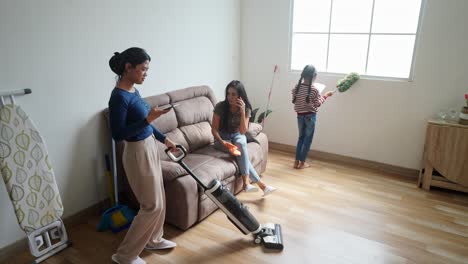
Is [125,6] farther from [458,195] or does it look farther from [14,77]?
[458,195]

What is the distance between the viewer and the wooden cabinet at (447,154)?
2877 millimetres

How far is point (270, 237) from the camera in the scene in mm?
2291

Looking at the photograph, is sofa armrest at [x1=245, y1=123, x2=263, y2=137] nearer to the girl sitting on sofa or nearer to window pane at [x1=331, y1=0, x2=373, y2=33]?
the girl sitting on sofa

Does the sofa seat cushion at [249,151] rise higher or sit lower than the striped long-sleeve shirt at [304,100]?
lower

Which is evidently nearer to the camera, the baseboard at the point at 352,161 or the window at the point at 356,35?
the window at the point at 356,35

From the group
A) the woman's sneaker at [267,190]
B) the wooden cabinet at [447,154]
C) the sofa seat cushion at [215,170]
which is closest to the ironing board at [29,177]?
the sofa seat cushion at [215,170]

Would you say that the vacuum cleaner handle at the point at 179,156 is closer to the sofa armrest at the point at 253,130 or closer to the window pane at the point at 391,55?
the sofa armrest at the point at 253,130

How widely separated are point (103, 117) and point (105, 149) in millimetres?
277

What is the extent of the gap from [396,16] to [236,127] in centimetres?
207

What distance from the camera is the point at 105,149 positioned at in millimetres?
2674

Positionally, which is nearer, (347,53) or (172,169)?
(172,169)

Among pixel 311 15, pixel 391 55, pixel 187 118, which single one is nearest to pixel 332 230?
pixel 187 118

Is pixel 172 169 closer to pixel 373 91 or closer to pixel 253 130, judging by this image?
pixel 253 130

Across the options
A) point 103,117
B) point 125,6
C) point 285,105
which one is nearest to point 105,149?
point 103,117
